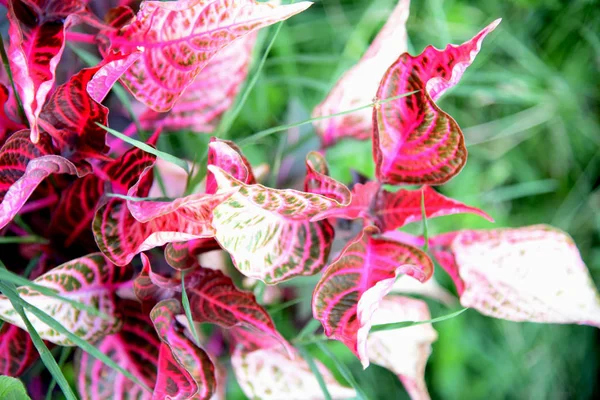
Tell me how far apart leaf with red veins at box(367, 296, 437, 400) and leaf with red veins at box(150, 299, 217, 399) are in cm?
16

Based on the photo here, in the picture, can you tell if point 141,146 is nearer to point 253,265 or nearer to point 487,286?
point 253,265

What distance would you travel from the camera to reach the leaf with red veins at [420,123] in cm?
33

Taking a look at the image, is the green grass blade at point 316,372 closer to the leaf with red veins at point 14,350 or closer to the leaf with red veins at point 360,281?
the leaf with red veins at point 360,281

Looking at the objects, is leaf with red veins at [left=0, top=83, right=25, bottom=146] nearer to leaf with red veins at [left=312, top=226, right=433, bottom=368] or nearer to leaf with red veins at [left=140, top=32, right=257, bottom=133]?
leaf with red veins at [left=140, top=32, right=257, bottom=133]

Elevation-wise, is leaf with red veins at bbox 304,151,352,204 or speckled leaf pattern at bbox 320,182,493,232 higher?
leaf with red veins at bbox 304,151,352,204

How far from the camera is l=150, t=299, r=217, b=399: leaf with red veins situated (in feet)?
1.06

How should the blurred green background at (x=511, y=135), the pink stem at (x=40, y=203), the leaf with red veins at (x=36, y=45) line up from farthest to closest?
the blurred green background at (x=511, y=135)
the pink stem at (x=40, y=203)
the leaf with red veins at (x=36, y=45)

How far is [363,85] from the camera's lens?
0.45m

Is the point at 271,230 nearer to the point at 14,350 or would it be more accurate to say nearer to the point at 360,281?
the point at 360,281

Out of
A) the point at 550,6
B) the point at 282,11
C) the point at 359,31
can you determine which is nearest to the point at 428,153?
the point at 282,11

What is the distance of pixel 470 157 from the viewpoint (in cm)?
89

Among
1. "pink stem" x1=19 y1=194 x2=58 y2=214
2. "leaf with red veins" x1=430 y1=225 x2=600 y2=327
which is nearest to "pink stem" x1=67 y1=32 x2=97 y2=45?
"pink stem" x1=19 y1=194 x2=58 y2=214

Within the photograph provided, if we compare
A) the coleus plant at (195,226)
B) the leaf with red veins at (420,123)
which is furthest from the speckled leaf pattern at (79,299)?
the leaf with red veins at (420,123)

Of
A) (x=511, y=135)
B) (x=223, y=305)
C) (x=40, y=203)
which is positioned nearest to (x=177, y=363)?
(x=223, y=305)
